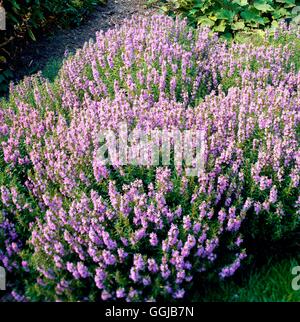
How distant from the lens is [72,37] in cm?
624

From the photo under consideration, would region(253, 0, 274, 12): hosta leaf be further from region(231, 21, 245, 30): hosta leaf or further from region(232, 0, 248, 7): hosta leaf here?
region(231, 21, 245, 30): hosta leaf

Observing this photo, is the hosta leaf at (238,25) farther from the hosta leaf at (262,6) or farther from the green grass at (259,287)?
the green grass at (259,287)

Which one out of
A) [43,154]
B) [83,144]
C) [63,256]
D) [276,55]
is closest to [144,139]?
[83,144]

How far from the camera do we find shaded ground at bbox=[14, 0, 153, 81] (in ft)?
19.1

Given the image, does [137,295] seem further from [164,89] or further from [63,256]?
[164,89]

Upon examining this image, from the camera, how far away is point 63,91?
4145 millimetres

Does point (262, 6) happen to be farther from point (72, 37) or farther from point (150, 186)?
point (150, 186)
